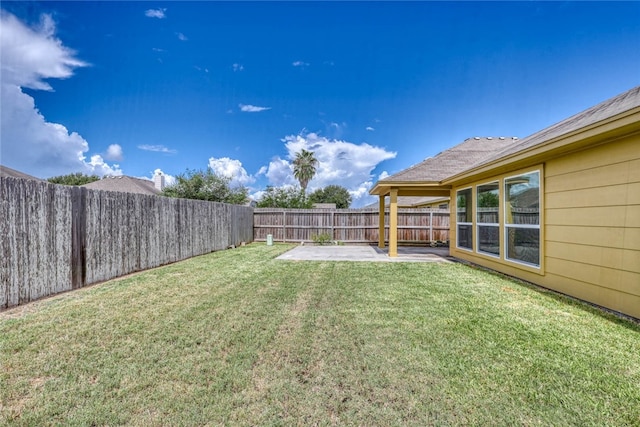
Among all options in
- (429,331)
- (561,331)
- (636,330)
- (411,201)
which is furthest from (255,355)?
(411,201)

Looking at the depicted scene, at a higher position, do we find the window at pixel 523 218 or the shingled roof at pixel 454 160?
the shingled roof at pixel 454 160

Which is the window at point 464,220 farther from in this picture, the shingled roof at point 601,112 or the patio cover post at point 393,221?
the shingled roof at point 601,112

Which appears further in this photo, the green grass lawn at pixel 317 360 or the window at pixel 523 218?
the window at pixel 523 218

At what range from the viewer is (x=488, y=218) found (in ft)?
23.1

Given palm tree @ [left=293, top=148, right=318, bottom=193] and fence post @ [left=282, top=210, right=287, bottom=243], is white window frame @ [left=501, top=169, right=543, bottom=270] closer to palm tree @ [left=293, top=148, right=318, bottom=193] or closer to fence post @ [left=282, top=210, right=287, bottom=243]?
fence post @ [left=282, top=210, right=287, bottom=243]

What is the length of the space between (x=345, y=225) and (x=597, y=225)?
10.3 m

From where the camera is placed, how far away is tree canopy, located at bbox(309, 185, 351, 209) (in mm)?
42300

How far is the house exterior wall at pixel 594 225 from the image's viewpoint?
3645 millimetres

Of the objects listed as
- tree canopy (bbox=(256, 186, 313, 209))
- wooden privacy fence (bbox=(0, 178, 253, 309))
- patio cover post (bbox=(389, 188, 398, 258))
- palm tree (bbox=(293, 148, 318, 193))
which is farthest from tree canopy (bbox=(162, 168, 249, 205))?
palm tree (bbox=(293, 148, 318, 193))

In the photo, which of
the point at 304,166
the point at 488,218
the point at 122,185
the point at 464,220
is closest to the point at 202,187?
the point at 122,185

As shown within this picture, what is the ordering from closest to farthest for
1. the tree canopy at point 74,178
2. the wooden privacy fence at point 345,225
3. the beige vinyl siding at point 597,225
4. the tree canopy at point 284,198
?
the beige vinyl siding at point 597,225
the wooden privacy fence at point 345,225
the tree canopy at point 284,198
the tree canopy at point 74,178

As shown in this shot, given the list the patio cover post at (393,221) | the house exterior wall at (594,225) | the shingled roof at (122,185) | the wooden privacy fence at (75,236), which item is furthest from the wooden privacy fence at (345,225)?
the shingled roof at (122,185)

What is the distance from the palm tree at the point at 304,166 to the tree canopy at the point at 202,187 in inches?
537

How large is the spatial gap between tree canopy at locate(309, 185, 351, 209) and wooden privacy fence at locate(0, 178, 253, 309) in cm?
3423
